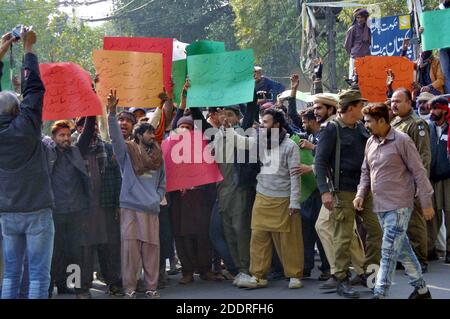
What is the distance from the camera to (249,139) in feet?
28.8

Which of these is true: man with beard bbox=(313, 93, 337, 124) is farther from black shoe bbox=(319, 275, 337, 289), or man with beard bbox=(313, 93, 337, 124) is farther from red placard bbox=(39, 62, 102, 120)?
red placard bbox=(39, 62, 102, 120)

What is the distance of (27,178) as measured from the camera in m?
6.46

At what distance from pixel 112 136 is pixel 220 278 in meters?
2.28

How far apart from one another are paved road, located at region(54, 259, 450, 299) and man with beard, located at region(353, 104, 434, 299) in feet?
Answer: 2.93

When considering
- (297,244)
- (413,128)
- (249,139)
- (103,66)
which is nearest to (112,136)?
(103,66)

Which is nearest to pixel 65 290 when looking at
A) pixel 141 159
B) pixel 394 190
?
pixel 141 159

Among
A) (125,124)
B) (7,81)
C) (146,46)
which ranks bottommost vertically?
(125,124)

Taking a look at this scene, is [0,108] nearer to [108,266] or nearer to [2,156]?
[2,156]

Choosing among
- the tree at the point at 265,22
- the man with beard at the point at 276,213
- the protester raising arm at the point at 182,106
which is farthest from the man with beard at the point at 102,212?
the tree at the point at 265,22

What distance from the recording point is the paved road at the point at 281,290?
7980mm

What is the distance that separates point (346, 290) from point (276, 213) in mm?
1164

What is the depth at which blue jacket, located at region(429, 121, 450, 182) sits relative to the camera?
9406 millimetres

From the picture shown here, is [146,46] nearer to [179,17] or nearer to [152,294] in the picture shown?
[152,294]

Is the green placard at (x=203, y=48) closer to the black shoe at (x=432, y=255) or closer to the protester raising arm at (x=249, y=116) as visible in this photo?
the protester raising arm at (x=249, y=116)
